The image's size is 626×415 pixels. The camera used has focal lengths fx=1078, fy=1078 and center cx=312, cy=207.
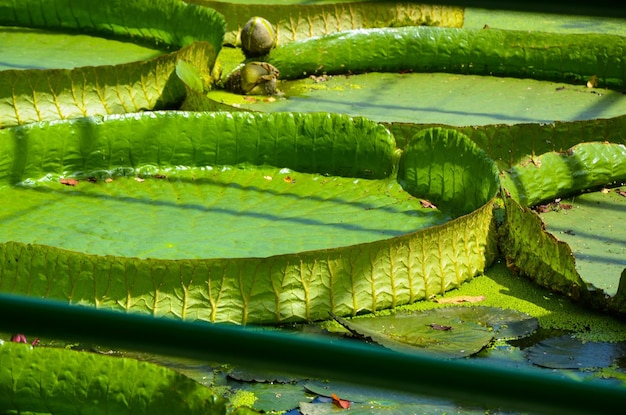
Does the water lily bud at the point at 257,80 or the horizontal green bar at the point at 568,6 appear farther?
the water lily bud at the point at 257,80

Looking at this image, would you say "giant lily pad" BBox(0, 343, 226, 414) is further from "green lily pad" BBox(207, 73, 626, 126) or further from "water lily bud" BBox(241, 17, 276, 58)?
"water lily bud" BBox(241, 17, 276, 58)

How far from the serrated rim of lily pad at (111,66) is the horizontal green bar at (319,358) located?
14.5 ft

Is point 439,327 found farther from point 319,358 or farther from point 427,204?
point 319,358

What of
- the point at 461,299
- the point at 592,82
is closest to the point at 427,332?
the point at 461,299

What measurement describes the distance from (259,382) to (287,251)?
0.88m

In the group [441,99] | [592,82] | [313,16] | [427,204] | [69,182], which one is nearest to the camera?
[427,204]

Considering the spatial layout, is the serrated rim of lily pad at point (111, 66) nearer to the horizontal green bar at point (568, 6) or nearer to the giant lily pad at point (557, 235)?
the giant lily pad at point (557, 235)

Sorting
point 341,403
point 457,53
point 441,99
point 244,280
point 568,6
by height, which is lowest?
point 341,403

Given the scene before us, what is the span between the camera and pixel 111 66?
5180mm

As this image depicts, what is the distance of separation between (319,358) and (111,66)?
15.3ft

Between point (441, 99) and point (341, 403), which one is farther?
point (441, 99)

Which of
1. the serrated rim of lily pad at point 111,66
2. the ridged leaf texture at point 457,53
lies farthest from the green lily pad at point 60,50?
the ridged leaf texture at point 457,53

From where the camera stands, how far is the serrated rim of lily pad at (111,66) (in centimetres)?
500

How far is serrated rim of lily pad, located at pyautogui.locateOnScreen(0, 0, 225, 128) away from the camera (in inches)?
197
